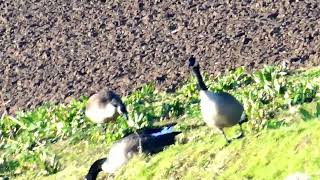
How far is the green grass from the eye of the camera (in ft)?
26.2

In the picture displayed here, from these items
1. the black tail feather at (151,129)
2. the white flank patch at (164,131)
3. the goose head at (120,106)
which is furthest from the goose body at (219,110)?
the goose head at (120,106)

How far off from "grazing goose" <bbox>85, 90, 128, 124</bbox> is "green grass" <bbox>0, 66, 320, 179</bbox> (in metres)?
0.14

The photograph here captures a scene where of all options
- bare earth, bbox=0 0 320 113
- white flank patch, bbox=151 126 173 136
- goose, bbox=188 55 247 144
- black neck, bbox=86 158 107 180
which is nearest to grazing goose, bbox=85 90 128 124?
white flank patch, bbox=151 126 173 136

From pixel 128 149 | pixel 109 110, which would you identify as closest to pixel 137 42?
pixel 109 110

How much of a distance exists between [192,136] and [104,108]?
97.3 inches

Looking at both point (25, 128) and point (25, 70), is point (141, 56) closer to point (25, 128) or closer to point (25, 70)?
point (25, 70)

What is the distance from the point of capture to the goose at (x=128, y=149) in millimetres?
9664

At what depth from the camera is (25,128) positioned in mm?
13078

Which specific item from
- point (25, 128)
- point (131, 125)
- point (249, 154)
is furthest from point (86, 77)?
point (249, 154)

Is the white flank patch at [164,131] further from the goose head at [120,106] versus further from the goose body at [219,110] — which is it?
the goose body at [219,110]

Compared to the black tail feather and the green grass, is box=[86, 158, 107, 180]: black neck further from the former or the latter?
the black tail feather

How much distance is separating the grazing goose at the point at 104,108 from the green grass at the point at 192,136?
0.14 m

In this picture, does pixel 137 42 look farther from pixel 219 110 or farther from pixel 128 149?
pixel 219 110

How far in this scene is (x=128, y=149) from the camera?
9.92 meters
